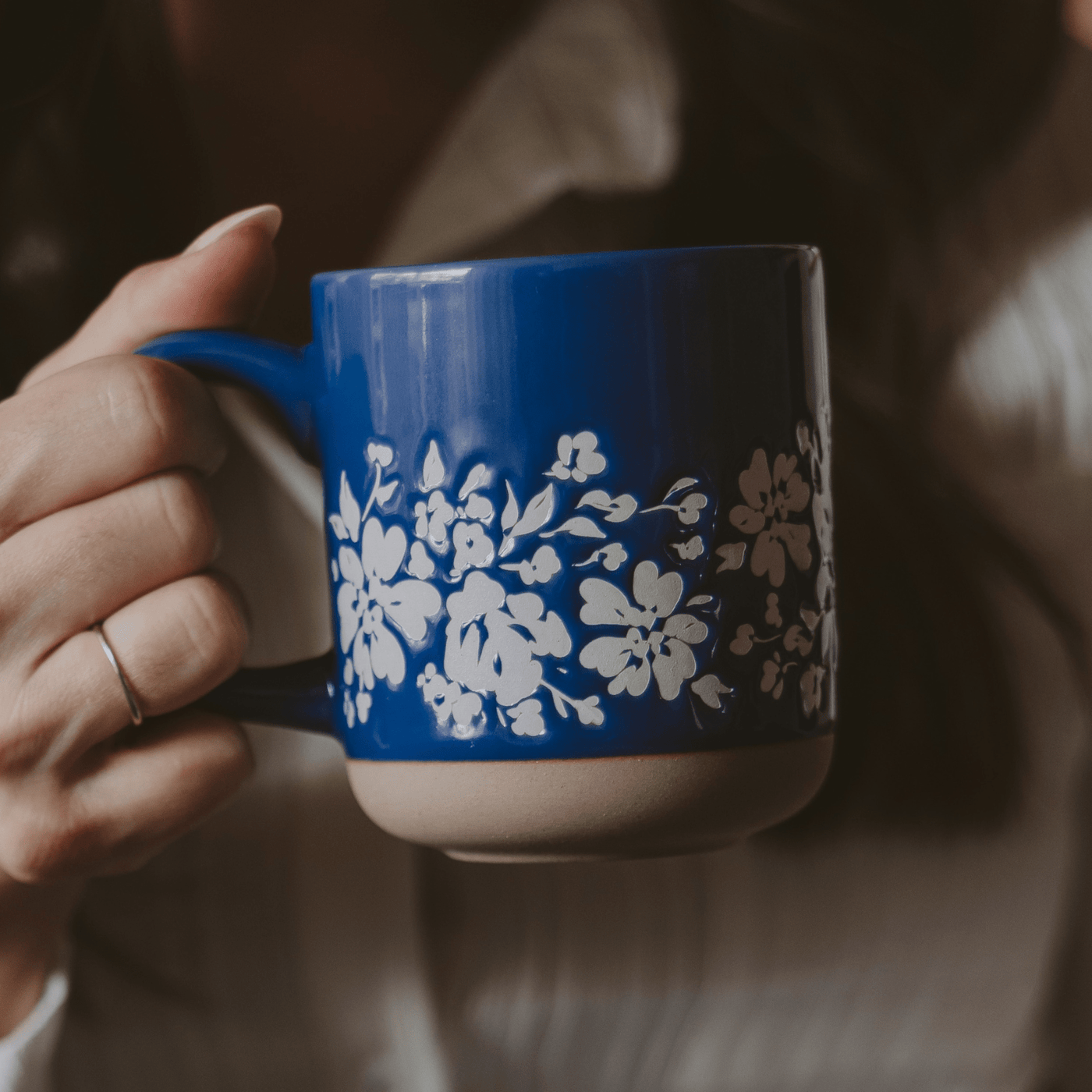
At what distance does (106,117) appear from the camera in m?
0.97

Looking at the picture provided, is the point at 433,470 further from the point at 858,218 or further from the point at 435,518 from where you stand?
the point at 858,218

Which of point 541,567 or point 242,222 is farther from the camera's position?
point 242,222

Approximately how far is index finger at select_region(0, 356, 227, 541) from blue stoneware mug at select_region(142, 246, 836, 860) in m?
0.09

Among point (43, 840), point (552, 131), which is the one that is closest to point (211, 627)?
point (43, 840)

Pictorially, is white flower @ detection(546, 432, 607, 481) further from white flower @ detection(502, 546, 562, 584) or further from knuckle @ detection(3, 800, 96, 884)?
knuckle @ detection(3, 800, 96, 884)

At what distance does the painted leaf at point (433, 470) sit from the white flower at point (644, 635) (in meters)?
0.07

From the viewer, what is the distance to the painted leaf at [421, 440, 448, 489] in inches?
17.9

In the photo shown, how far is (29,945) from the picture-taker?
0.73 meters

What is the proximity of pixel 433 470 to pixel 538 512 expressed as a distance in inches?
1.9

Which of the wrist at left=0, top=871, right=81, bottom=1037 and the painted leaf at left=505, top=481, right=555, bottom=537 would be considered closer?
the painted leaf at left=505, top=481, right=555, bottom=537

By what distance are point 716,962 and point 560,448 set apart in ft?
2.15

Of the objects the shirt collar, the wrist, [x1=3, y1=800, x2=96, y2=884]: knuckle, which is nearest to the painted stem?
[x1=3, y1=800, x2=96, y2=884]: knuckle

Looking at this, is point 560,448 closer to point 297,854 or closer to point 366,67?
point 297,854

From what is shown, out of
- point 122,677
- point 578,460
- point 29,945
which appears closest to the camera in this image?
point 578,460
